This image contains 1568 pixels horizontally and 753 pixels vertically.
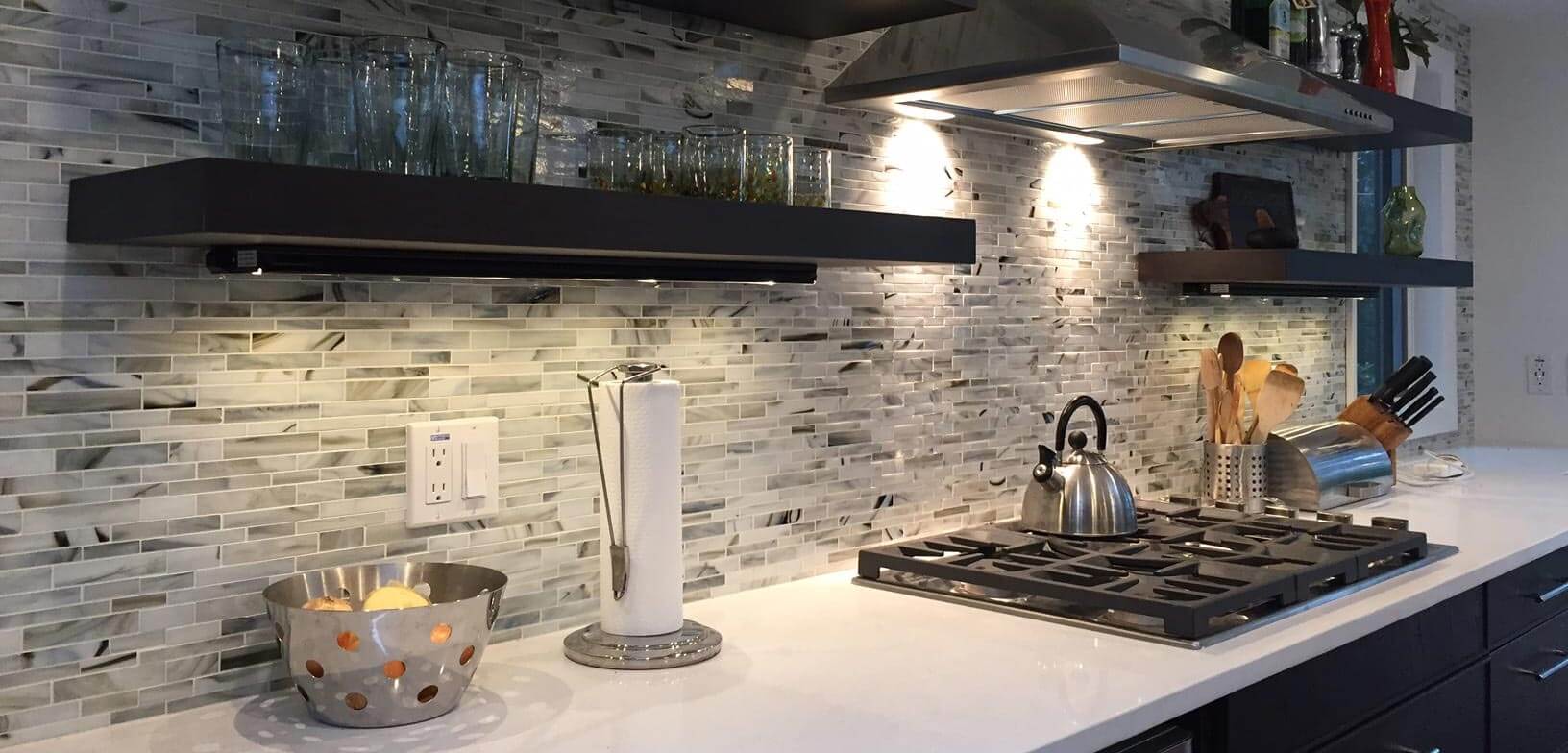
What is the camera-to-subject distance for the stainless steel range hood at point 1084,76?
188 cm

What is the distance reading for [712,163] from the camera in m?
1.70

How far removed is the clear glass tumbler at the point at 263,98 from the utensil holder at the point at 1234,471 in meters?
2.15

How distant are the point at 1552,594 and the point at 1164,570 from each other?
1084mm

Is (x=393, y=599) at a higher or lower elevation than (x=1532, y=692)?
higher

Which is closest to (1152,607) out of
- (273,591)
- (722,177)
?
(722,177)

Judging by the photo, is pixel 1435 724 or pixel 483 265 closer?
pixel 483 265

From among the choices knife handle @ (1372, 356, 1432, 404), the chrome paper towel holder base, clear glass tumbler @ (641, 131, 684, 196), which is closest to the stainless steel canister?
knife handle @ (1372, 356, 1432, 404)

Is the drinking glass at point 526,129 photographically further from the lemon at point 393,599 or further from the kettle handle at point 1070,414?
the kettle handle at point 1070,414

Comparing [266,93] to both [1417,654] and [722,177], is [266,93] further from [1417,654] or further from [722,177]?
[1417,654]

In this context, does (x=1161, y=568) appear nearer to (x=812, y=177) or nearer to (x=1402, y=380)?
(x=812, y=177)

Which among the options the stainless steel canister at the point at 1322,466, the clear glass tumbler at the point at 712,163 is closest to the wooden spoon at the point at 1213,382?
the stainless steel canister at the point at 1322,466

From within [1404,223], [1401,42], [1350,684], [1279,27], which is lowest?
[1350,684]

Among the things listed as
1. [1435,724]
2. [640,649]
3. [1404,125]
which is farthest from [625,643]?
[1404,125]

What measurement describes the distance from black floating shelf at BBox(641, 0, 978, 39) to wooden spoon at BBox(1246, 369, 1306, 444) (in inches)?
56.5
